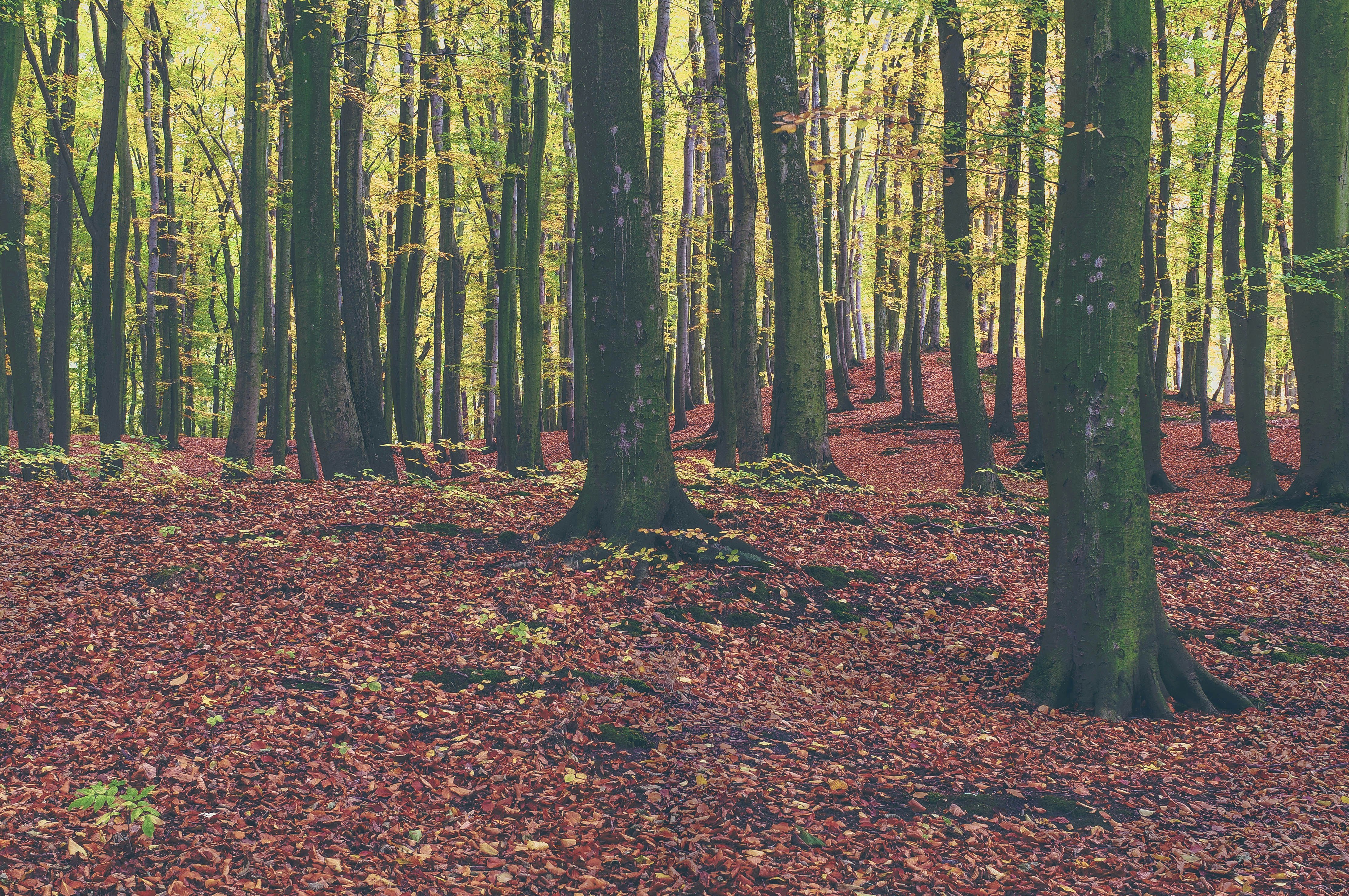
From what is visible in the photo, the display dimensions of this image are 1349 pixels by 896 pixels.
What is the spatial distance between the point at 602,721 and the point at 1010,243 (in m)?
12.1

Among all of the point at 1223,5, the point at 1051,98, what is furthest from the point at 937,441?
the point at 1223,5

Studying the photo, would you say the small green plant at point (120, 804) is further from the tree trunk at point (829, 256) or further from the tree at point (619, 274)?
the tree trunk at point (829, 256)

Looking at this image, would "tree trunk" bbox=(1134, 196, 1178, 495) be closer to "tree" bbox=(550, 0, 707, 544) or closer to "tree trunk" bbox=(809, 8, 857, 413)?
"tree trunk" bbox=(809, 8, 857, 413)

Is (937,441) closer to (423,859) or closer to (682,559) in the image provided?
(682,559)

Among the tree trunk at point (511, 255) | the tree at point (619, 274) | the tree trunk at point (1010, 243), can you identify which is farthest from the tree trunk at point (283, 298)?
the tree trunk at point (1010, 243)

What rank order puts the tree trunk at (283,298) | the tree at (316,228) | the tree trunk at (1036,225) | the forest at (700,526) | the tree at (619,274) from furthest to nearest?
1. the tree trunk at (283,298)
2. the tree trunk at (1036,225)
3. the tree at (316,228)
4. the tree at (619,274)
5. the forest at (700,526)

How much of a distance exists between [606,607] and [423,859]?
114 inches

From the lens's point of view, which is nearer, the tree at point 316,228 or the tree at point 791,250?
the tree at point 316,228

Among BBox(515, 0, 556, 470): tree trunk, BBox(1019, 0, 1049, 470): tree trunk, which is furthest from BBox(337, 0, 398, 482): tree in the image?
BBox(1019, 0, 1049, 470): tree trunk

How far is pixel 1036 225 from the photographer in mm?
13398

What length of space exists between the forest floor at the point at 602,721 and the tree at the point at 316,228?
2353 mm

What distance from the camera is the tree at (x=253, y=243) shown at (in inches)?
531

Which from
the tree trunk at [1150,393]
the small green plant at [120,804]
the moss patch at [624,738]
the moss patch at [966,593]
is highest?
the tree trunk at [1150,393]

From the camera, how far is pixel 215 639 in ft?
18.1
